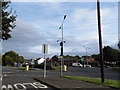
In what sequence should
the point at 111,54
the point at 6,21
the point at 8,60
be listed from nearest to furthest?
the point at 6,21, the point at 111,54, the point at 8,60

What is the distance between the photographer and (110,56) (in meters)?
98.6

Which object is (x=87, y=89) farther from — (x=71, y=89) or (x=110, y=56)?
(x=110, y=56)

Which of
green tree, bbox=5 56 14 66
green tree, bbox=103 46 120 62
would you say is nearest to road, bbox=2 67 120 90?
green tree, bbox=103 46 120 62

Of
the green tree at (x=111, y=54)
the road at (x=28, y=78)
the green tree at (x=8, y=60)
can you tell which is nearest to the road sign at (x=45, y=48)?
the road at (x=28, y=78)

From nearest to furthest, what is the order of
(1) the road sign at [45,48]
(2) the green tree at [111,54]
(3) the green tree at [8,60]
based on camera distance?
(1) the road sign at [45,48] < (2) the green tree at [111,54] < (3) the green tree at [8,60]

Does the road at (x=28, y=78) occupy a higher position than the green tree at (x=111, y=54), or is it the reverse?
the green tree at (x=111, y=54)

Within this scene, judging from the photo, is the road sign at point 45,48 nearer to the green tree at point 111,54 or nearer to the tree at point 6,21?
the tree at point 6,21

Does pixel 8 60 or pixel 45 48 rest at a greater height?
pixel 8 60

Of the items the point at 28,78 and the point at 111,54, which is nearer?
the point at 28,78

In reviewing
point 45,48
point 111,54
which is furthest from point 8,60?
point 45,48

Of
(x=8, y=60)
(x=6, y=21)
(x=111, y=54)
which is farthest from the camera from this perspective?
(x=8, y=60)

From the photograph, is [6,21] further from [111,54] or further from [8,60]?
[8,60]

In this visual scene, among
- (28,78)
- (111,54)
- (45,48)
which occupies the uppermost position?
(111,54)

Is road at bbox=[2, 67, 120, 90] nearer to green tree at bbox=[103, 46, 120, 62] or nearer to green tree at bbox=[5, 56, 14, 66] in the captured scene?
green tree at bbox=[103, 46, 120, 62]
